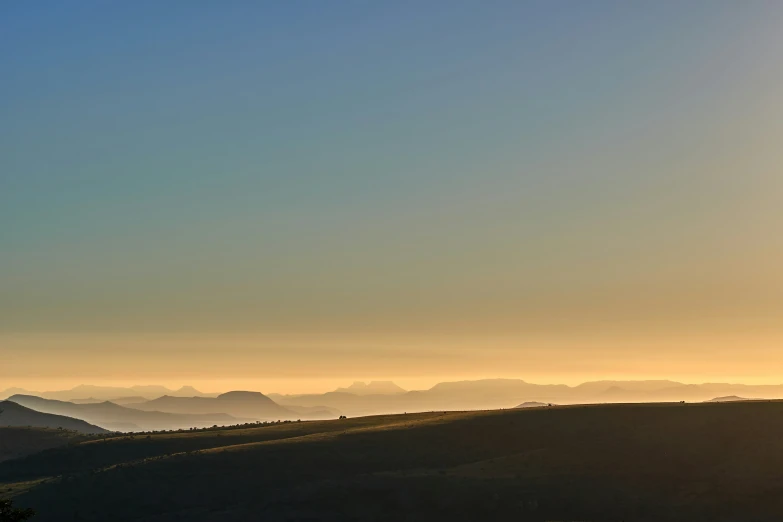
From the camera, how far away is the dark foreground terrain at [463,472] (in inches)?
2170

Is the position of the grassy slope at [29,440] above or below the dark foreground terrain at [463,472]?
above

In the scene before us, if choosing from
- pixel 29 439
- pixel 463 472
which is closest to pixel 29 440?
pixel 29 439

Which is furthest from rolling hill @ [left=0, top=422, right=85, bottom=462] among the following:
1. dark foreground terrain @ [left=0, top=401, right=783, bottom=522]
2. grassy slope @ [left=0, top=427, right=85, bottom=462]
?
dark foreground terrain @ [left=0, top=401, right=783, bottom=522]

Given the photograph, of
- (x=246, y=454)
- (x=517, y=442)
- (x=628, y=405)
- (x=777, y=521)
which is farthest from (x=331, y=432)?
(x=777, y=521)

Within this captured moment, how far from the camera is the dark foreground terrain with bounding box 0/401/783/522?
55.1 meters

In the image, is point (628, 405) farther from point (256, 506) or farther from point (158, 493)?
point (158, 493)

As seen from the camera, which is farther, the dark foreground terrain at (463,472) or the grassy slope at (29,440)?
the grassy slope at (29,440)

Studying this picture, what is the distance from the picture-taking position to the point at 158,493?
62594 mm

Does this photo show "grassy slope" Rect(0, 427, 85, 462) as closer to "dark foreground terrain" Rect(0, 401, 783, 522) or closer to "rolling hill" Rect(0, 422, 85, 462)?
"rolling hill" Rect(0, 422, 85, 462)

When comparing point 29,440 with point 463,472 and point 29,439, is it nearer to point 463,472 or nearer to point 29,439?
point 29,439

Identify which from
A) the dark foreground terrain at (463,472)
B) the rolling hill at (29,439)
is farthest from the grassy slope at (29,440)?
the dark foreground terrain at (463,472)

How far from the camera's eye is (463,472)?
203ft

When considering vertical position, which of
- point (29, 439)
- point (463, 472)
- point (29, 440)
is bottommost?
point (463, 472)

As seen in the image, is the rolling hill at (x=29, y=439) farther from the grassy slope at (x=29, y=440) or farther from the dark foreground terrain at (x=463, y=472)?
the dark foreground terrain at (x=463, y=472)
